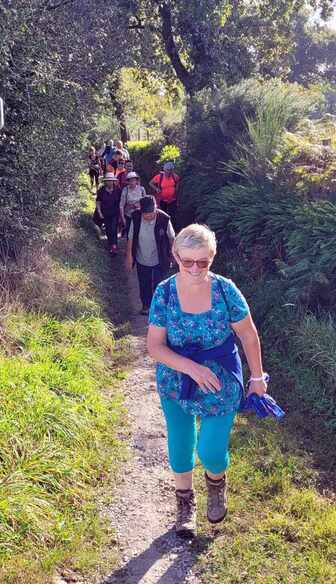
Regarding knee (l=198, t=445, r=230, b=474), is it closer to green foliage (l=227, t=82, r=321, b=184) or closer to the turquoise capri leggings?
the turquoise capri leggings

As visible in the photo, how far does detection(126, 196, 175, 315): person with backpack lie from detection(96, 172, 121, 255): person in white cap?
338cm

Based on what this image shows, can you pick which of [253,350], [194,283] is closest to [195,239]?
[194,283]

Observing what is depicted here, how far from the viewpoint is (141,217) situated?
725cm

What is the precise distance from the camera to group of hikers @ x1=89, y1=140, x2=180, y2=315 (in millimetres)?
7195

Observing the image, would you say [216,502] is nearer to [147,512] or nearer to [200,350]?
[147,512]

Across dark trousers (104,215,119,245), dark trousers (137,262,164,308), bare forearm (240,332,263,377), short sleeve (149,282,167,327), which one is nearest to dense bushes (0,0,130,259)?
dark trousers (137,262,164,308)

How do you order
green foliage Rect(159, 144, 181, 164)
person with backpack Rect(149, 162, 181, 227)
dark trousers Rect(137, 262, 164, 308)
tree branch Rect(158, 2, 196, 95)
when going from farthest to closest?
tree branch Rect(158, 2, 196, 95)
green foliage Rect(159, 144, 181, 164)
person with backpack Rect(149, 162, 181, 227)
dark trousers Rect(137, 262, 164, 308)

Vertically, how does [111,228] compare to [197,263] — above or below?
below

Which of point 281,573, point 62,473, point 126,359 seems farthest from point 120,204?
point 281,573

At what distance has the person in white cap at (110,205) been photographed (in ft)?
35.2

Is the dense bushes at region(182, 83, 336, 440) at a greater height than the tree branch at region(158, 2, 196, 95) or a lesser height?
lesser

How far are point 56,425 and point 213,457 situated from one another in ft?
5.00

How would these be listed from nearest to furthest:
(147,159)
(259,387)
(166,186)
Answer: (259,387) → (166,186) → (147,159)

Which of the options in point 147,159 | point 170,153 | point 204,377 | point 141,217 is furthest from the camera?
point 147,159
